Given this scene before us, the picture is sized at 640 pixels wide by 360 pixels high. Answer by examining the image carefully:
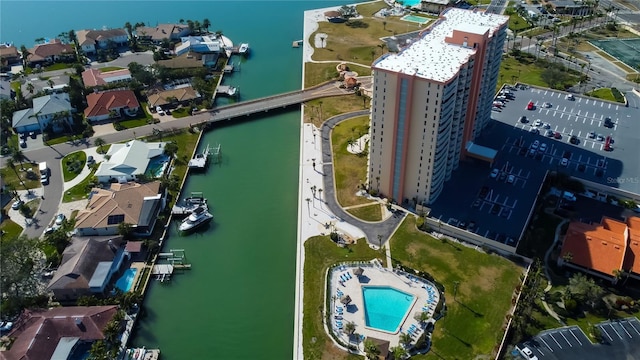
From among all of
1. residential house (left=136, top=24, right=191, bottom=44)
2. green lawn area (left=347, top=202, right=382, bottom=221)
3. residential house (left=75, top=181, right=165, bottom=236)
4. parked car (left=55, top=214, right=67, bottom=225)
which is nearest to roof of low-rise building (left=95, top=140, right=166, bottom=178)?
residential house (left=75, top=181, right=165, bottom=236)

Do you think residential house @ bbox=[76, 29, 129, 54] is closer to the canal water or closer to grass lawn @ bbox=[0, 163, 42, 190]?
grass lawn @ bbox=[0, 163, 42, 190]

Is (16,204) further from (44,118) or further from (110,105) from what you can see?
(110,105)

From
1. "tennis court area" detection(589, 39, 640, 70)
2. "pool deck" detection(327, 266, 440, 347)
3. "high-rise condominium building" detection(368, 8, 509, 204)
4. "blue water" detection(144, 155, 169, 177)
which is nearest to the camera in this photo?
"pool deck" detection(327, 266, 440, 347)

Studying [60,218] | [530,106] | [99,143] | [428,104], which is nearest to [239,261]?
[60,218]

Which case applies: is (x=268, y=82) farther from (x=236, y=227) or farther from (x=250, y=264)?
(x=250, y=264)

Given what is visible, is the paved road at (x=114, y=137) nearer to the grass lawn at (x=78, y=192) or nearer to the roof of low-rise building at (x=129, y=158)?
the grass lawn at (x=78, y=192)
